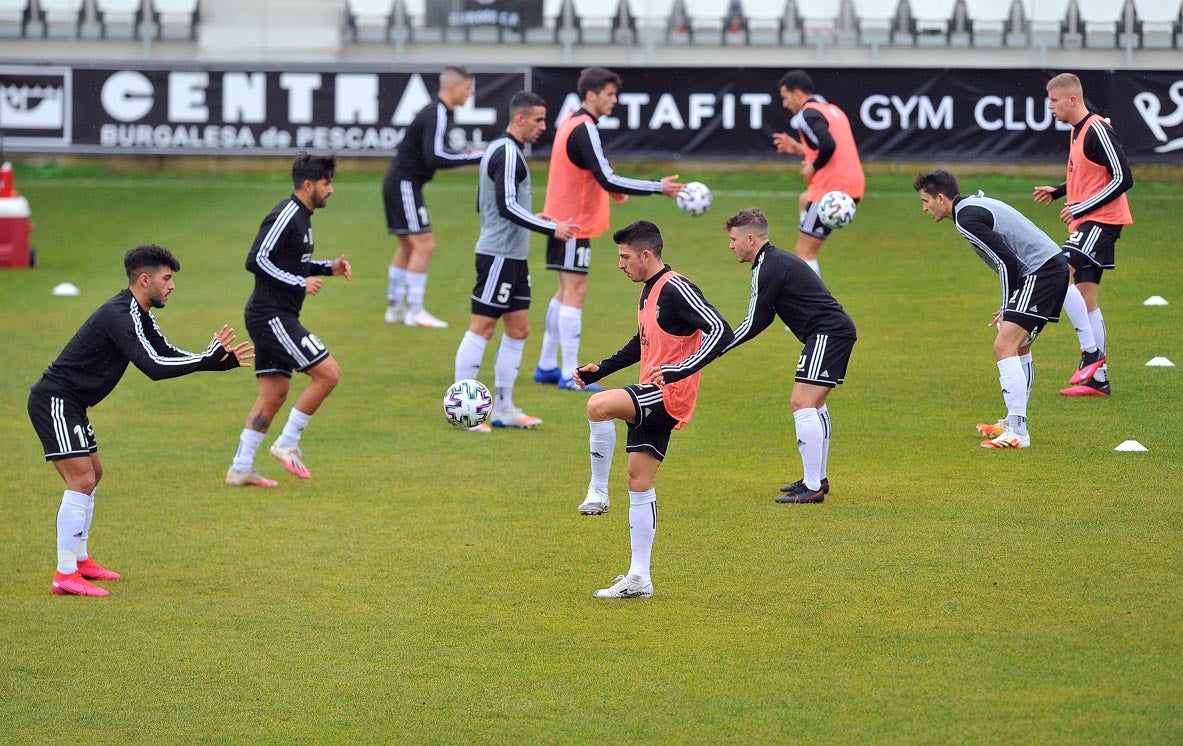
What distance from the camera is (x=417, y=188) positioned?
1608cm

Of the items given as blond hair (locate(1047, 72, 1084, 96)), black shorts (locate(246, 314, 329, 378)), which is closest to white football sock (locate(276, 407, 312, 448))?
black shorts (locate(246, 314, 329, 378))

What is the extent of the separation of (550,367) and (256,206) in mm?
11293

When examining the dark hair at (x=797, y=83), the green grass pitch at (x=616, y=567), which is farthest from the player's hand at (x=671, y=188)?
the dark hair at (x=797, y=83)

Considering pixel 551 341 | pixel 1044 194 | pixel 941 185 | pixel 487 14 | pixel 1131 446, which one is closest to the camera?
pixel 941 185

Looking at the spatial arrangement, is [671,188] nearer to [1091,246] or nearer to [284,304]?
[284,304]

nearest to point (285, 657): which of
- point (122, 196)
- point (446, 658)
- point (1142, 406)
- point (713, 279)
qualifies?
point (446, 658)

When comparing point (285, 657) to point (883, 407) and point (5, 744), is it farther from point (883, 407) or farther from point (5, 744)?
point (883, 407)

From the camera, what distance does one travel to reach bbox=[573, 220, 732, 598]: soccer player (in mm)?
7652

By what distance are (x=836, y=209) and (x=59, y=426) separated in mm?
7807

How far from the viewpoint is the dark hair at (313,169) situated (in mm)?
10344

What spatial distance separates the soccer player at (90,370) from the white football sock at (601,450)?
2039mm

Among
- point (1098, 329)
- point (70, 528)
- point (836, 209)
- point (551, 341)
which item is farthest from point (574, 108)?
point (70, 528)

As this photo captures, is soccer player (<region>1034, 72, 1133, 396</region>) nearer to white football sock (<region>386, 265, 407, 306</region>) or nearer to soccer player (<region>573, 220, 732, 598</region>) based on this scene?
soccer player (<region>573, 220, 732, 598</region>)

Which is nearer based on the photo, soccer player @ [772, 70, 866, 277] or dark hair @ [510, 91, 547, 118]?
dark hair @ [510, 91, 547, 118]
